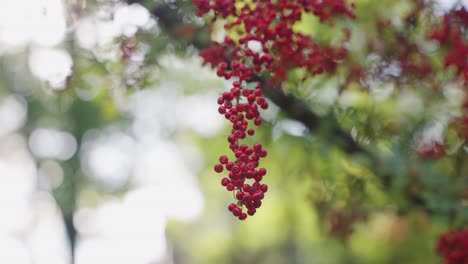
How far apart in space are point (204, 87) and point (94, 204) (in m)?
6.95

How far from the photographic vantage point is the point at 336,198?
3400mm

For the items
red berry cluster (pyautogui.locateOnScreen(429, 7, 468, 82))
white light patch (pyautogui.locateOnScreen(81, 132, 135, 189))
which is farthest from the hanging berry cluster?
white light patch (pyautogui.locateOnScreen(81, 132, 135, 189))

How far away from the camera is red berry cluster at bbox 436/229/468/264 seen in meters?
2.63

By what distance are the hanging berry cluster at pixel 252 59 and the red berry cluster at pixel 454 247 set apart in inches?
42.2

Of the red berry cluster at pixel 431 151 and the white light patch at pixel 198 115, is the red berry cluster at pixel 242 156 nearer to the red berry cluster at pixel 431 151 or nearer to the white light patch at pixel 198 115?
the red berry cluster at pixel 431 151

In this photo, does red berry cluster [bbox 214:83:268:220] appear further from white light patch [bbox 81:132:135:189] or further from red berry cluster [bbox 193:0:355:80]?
white light patch [bbox 81:132:135:189]

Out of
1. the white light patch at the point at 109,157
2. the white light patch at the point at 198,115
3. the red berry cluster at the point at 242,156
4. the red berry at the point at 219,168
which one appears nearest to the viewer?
the red berry cluster at the point at 242,156

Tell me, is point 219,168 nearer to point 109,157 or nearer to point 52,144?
point 109,157

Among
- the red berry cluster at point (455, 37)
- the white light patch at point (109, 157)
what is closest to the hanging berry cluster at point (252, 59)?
the red berry cluster at point (455, 37)

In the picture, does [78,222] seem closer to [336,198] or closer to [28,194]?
[28,194]

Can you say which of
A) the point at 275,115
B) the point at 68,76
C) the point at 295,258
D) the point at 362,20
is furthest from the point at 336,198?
the point at 295,258

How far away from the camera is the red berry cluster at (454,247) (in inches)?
104

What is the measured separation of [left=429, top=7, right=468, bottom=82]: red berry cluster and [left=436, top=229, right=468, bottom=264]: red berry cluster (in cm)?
74

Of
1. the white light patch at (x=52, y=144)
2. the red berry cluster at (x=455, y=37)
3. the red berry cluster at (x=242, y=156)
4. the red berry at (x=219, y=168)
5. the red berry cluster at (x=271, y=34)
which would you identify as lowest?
the white light patch at (x=52, y=144)
